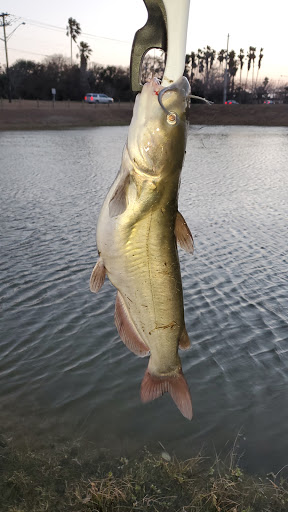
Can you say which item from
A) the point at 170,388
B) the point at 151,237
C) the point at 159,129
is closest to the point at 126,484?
the point at 170,388

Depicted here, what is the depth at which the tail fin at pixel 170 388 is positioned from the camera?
2779mm

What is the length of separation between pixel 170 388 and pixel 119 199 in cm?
113

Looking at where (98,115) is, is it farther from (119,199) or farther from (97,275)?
(119,199)

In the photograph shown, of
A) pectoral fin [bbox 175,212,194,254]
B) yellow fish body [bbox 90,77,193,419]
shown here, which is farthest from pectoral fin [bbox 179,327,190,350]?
pectoral fin [bbox 175,212,194,254]

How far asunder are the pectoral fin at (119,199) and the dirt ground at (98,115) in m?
53.0

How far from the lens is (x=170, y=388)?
111 inches

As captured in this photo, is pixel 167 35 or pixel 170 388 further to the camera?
pixel 170 388

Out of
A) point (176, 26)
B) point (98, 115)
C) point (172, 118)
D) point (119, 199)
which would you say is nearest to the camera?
point (176, 26)

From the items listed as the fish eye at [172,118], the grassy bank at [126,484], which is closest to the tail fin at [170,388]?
the fish eye at [172,118]

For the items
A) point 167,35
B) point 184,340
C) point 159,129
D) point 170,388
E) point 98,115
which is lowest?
point 98,115

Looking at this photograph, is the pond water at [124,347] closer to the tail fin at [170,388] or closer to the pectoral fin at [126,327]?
the pectoral fin at [126,327]

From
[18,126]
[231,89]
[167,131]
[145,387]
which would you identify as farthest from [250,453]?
[231,89]

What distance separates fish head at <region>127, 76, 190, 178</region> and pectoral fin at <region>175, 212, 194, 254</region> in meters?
0.26

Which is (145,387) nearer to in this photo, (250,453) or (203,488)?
(203,488)
